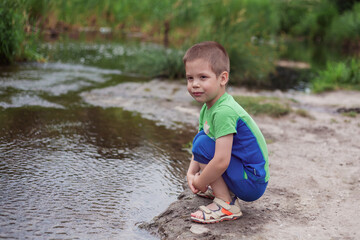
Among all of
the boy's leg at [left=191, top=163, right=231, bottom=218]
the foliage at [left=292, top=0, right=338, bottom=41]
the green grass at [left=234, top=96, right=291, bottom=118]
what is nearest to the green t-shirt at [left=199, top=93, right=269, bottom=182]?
the boy's leg at [left=191, top=163, right=231, bottom=218]

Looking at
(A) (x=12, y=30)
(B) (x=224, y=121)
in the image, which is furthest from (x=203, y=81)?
(A) (x=12, y=30)

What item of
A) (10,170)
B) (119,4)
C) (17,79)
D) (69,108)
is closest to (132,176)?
(10,170)

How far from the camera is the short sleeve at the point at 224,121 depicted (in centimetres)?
187

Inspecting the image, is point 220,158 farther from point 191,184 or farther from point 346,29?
point 346,29

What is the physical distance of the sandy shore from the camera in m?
1.87

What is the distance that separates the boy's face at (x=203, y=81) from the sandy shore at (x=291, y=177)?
61 centimetres

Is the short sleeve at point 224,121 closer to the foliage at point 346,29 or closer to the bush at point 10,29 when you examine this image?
the bush at point 10,29

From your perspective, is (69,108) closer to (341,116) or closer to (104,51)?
(341,116)

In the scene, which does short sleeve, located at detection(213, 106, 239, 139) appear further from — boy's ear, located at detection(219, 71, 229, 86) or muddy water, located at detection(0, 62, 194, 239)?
muddy water, located at detection(0, 62, 194, 239)

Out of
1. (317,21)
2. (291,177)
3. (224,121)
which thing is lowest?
(291,177)

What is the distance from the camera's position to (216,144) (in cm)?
189

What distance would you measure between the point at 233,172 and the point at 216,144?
0.19 m

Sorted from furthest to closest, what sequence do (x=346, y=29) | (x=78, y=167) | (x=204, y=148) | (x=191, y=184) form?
(x=346, y=29) → (x=78, y=167) → (x=191, y=184) → (x=204, y=148)

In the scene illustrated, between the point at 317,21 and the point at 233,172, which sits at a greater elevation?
the point at 317,21
